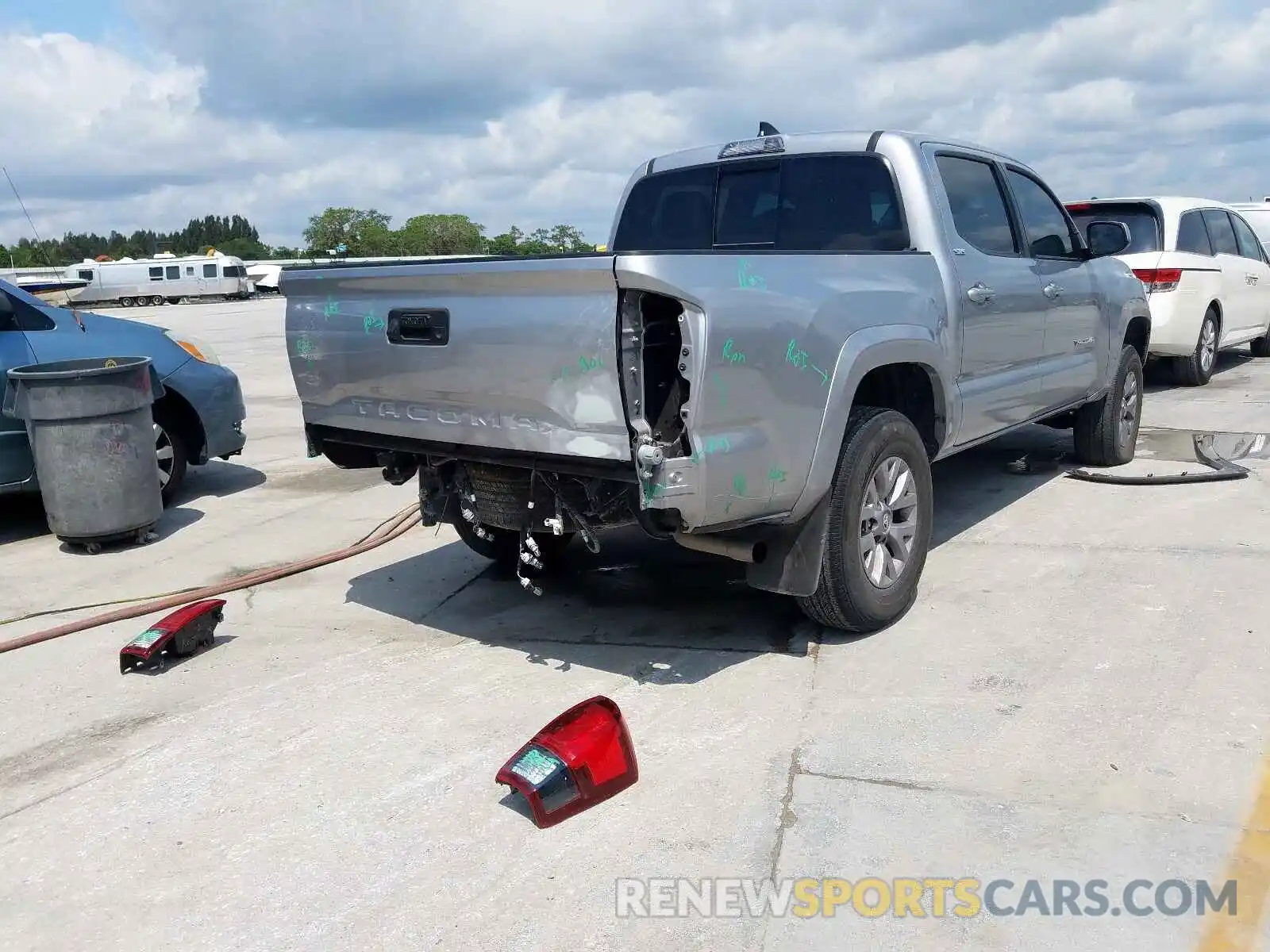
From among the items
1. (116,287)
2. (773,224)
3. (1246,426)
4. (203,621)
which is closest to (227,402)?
(203,621)

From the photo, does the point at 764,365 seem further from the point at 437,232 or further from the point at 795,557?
the point at 437,232

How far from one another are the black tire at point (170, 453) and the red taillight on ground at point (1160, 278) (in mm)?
8655

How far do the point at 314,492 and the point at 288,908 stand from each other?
17.7 ft

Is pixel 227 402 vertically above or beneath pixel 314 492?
above

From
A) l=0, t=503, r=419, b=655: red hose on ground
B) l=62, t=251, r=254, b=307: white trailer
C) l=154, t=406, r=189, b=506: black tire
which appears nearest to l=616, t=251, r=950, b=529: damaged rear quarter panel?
l=0, t=503, r=419, b=655: red hose on ground

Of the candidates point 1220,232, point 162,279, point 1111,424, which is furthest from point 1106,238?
point 162,279

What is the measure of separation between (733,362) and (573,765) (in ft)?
4.51

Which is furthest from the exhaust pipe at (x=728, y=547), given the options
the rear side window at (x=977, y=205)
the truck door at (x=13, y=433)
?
the truck door at (x=13, y=433)

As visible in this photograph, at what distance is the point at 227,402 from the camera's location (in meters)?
7.91

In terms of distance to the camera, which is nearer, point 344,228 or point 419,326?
point 419,326

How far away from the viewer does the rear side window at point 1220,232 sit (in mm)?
11492

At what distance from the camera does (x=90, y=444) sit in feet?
20.9

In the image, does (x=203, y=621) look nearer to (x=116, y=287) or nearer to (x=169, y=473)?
(x=169, y=473)

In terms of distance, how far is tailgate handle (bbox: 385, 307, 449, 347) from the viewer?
4.06 metres
